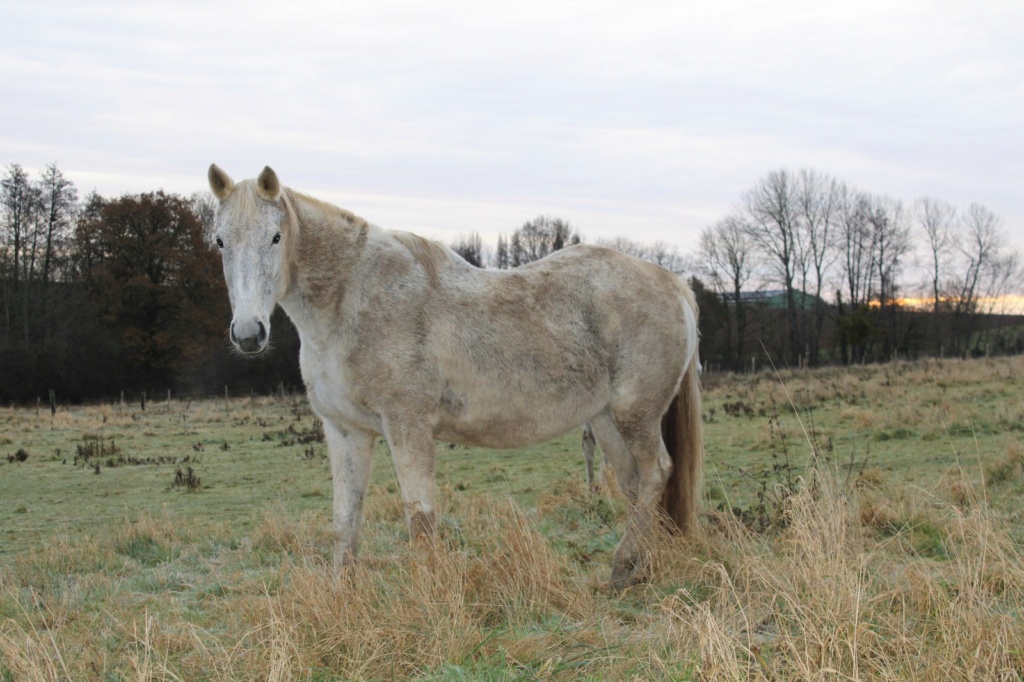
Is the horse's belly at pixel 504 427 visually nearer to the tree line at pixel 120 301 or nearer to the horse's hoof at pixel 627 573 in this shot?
the horse's hoof at pixel 627 573

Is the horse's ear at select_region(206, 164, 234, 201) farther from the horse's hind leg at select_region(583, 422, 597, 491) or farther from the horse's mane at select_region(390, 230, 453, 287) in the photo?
the horse's hind leg at select_region(583, 422, 597, 491)

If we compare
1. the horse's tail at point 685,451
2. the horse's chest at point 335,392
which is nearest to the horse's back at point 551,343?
the horse's tail at point 685,451

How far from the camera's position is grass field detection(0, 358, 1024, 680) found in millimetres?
3430

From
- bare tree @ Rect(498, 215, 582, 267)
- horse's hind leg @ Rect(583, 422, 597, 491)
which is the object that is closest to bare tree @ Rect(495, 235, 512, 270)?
bare tree @ Rect(498, 215, 582, 267)

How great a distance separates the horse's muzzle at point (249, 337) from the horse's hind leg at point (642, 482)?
8.35 feet

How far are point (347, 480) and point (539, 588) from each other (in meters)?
1.44

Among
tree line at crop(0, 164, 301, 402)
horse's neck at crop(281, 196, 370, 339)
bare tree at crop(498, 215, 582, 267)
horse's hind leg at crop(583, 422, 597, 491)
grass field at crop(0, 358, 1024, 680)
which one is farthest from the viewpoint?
bare tree at crop(498, 215, 582, 267)

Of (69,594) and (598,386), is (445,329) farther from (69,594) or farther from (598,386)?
(69,594)

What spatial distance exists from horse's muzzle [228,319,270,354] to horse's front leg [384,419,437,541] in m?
0.89

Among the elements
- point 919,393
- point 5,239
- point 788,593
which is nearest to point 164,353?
point 5,239

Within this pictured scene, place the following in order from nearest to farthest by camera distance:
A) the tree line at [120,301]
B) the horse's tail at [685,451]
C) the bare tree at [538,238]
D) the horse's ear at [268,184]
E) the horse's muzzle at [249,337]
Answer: the horse's muzzle at [249,337] → the horse's ear at [268,184] → the horse's tail at [685,451] → the tree line at [120,301] → the bare tree at [538,238]

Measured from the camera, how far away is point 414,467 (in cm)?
471

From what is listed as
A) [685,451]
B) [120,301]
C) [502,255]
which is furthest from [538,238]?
[685,451]

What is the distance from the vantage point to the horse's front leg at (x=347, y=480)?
509 centimetres
